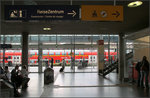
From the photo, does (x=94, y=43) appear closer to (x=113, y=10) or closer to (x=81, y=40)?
(x=81, y=40)

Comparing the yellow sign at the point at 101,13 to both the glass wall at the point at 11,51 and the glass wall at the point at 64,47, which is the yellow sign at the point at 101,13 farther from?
the glass wall at the point at 11,51

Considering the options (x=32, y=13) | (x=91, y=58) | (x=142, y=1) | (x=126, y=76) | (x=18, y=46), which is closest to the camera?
(x=32, y=13)

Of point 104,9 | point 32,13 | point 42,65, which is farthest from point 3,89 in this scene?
point 42,65

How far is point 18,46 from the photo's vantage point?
1903 centimetres

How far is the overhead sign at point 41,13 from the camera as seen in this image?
4.88m

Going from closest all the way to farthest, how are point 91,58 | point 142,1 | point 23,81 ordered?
point 142,1
point 23,81
point 91,58

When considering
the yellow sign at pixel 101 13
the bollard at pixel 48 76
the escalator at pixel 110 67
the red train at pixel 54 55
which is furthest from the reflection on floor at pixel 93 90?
the red train at pixel 54 55

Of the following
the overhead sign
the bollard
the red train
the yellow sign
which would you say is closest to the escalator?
the red train

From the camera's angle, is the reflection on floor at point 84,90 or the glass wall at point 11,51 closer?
the reflection on floor at point 84,90

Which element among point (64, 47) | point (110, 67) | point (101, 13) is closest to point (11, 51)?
point (64, 47)

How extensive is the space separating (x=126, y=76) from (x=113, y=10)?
313 inches

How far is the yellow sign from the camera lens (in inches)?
193

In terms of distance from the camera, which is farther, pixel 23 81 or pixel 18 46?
pixel 18 46

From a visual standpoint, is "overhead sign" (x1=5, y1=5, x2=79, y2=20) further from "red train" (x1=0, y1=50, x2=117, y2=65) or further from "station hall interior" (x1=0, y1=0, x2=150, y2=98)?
"red train" (x1=0, y1=50, x2=117, y2=65)
